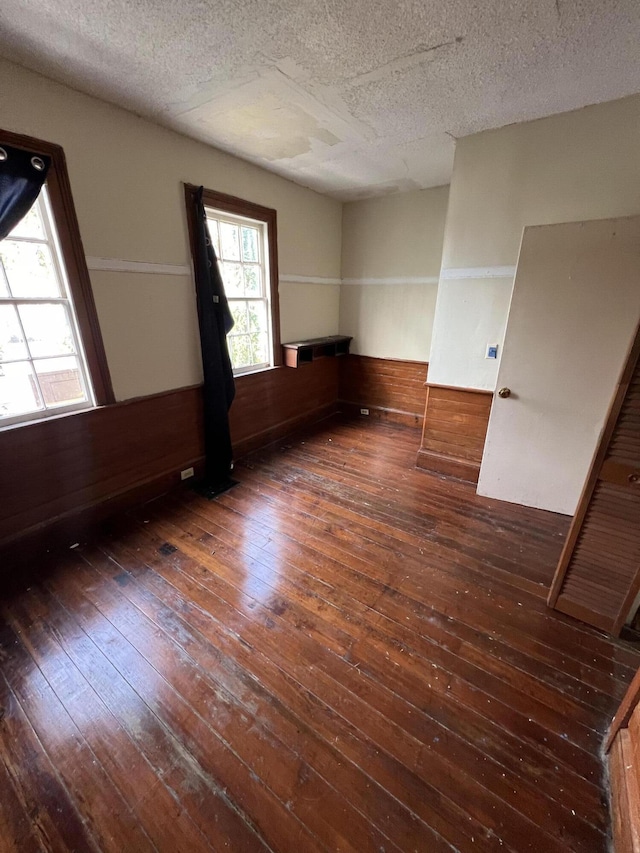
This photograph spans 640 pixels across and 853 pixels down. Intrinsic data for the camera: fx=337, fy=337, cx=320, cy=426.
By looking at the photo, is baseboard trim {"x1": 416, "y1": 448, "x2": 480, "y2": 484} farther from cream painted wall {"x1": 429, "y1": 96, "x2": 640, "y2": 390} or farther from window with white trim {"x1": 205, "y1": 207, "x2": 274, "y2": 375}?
window with white trim {"x1": 205, "y1": 207, "x2": 274, "y2": 375}

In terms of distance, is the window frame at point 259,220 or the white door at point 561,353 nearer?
the white door at point 561,353

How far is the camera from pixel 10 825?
1.03m

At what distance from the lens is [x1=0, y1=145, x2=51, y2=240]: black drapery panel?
66.1 inches

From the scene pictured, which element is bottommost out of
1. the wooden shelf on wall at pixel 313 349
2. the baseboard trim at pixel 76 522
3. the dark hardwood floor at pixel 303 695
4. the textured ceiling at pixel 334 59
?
the dark hardwood floor at pixel 303 695

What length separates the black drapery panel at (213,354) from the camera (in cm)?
256

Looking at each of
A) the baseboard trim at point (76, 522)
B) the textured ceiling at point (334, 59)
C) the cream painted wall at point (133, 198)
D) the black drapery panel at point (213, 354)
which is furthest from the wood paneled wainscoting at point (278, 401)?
the textured ceiling at point (334, 59)

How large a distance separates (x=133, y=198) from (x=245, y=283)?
1112 millimetres

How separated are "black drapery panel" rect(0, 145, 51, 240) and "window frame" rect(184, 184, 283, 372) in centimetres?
93

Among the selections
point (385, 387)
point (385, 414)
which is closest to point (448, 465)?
point (385, 414)

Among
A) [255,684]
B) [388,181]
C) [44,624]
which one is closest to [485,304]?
[388,181]

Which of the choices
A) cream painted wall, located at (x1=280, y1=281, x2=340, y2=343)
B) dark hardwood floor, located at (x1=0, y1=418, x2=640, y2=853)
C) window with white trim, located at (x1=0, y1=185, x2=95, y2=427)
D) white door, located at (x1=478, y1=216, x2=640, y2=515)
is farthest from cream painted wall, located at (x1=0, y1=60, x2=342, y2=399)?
white door, located at (x1=478, y1=216, x2=640, y2=515)

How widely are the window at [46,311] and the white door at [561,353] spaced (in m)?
2.80

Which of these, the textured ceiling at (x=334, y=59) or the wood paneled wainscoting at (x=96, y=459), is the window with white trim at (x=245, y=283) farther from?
the textured ceiling at (x=334, y=59)

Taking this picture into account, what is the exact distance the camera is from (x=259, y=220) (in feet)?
10.2
